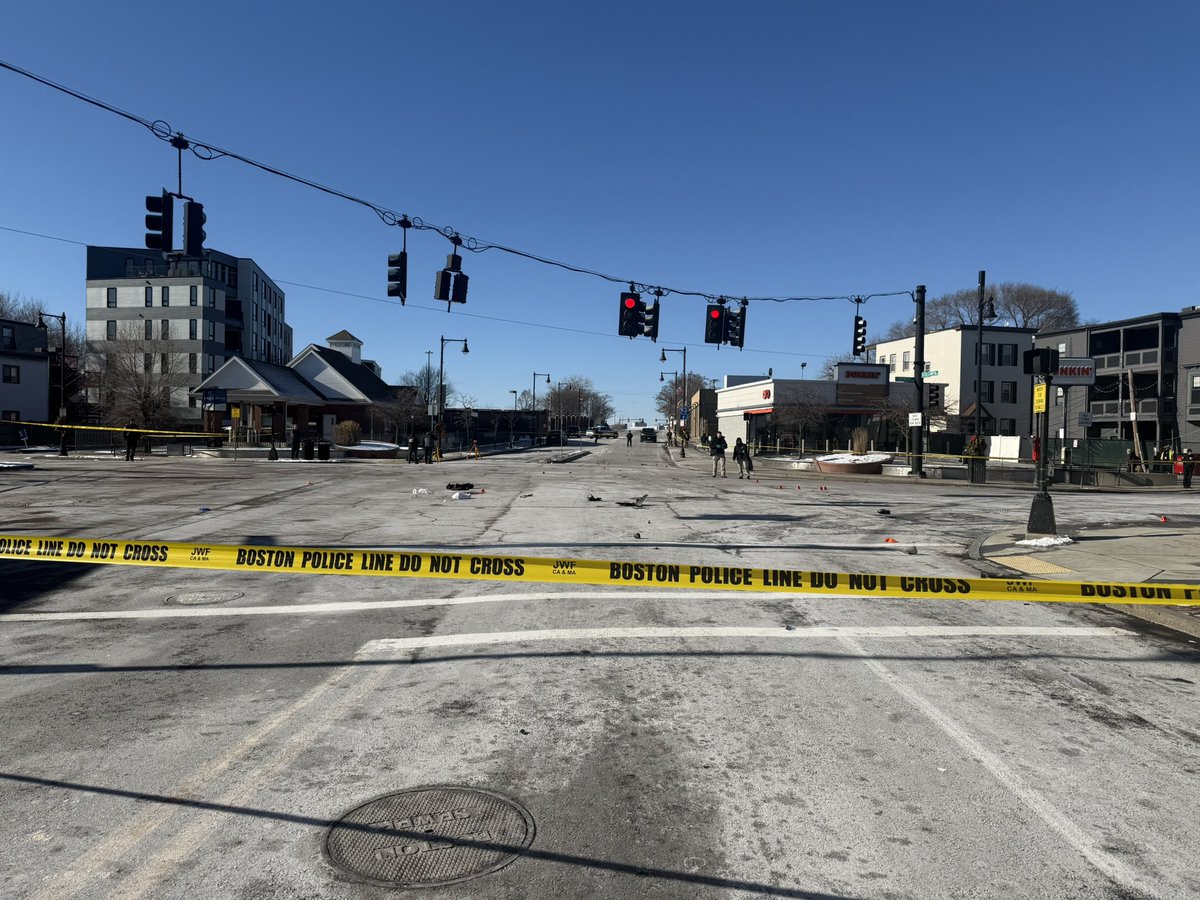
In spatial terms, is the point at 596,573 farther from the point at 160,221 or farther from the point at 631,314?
the point at 631,314

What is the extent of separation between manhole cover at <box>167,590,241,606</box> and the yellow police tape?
2.21 ft

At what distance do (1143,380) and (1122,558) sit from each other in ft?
169

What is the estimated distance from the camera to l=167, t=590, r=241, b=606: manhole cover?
828cm

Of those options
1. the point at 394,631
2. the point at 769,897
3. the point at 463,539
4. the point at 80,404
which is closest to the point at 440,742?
the point at 769,897

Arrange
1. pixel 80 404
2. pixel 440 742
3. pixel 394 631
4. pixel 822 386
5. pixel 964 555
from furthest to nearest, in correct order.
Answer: pixel 80 404, pixel 822 386, pixel 964 555, pixel 394 631, pixel 440 742

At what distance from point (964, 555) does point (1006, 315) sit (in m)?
96.6

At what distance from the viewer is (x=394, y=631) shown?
718 cm

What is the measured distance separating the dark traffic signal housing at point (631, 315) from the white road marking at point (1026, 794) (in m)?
18.1

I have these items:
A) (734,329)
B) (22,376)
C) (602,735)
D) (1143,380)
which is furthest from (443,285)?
(22,376)

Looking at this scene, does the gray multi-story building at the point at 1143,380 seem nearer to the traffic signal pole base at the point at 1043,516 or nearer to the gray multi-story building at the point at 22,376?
the traffic signal pole base at the point at 1043,516

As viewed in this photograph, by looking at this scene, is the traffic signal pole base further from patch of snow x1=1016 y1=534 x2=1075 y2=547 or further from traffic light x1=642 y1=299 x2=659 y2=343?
traffic light x1=642 y1=299 x2=659 y2=343

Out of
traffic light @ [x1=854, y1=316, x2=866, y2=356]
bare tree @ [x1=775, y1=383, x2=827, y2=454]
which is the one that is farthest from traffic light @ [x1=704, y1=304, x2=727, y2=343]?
bare tree @ [x1=775, y1=383, x2=827, y2=454]

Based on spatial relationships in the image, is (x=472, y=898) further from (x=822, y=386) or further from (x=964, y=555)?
(x=822, y=386)

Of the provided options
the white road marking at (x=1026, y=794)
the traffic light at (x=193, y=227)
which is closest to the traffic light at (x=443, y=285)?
the traffic light at (x=193, y=227)
